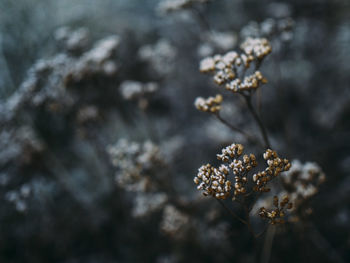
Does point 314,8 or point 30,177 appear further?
point 314,8

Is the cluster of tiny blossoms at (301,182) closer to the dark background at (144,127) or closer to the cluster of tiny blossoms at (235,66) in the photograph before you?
the dark background at (144,127)

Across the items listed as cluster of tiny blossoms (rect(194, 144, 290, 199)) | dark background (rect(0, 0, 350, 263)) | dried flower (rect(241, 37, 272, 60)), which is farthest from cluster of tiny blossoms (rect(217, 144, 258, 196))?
dark background (rect(0, 0, 350, 263))

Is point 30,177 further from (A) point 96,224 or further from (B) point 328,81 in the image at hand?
(B) point 328,81

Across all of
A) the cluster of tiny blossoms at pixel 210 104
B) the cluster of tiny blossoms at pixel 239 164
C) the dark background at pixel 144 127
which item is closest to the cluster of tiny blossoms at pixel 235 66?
the cluster of tiny blossoms at pixel 210 104

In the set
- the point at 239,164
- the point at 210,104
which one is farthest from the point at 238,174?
the point at 210,104

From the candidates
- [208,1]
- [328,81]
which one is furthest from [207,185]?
[328,81]

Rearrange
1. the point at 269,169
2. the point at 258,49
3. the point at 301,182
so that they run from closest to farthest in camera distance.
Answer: the point at 269,169
the point at 258,49
the point at 301,182

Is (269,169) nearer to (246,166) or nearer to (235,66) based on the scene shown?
(246,166)

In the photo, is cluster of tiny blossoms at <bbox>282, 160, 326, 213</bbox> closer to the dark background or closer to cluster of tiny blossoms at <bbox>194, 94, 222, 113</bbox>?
the dark background

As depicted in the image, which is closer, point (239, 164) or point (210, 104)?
point (239, 164)

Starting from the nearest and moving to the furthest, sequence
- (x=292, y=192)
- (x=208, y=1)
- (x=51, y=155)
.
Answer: (x=292, y=192) < (x=208, y=1) < (x=51, y=155)

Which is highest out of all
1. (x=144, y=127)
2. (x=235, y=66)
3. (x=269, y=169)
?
(x=144, y=127)
